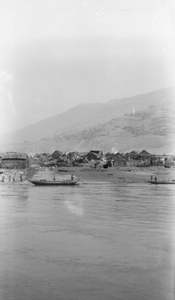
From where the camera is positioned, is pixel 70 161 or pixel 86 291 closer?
pixel 86 291

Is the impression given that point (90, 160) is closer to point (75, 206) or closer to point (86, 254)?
point (75, 206)

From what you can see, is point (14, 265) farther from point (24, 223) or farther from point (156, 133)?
point (156, 133)

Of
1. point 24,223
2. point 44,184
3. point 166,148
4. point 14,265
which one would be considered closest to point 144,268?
point 14,265

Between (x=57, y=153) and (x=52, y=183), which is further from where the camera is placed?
(x=57, y=153)

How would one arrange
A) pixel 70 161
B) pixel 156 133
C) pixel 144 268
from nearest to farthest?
pixel 144 268
pixel 156 133
pixel 70 161

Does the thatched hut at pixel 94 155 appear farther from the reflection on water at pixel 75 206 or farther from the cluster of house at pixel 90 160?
the reflection on water at pixel 75 206

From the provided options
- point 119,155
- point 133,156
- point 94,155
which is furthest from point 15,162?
point 133,156

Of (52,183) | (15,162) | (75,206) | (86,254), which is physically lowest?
(86,254)

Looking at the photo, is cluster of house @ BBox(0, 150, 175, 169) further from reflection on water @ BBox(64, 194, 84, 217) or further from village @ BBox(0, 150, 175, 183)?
reflection on water @ BBox(64, 194, 84, 217)
